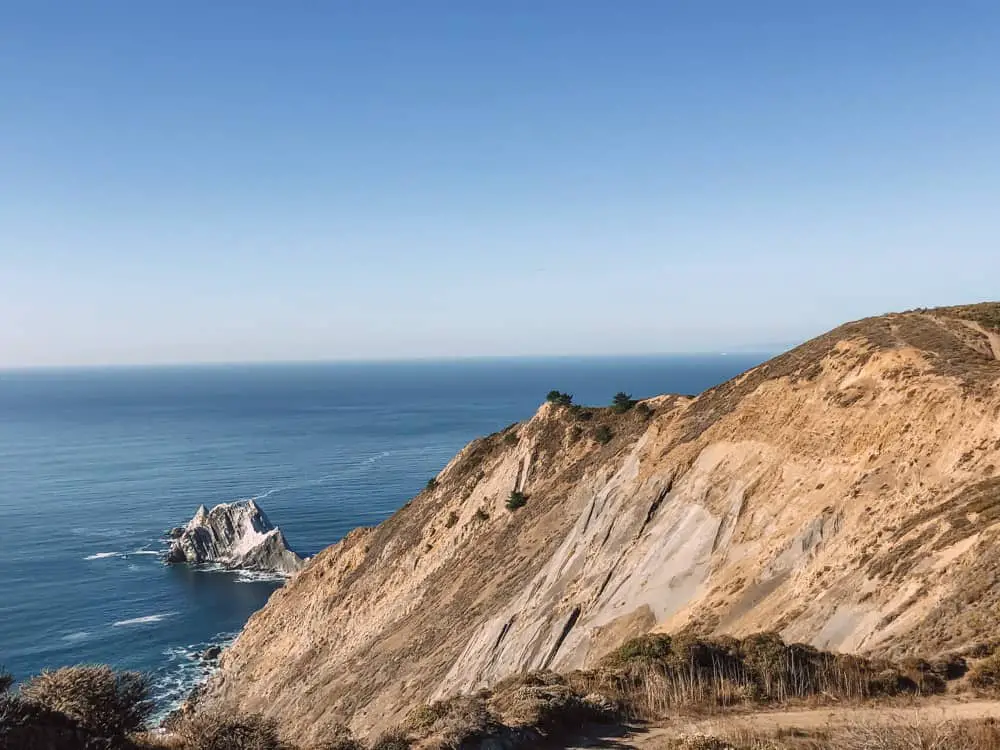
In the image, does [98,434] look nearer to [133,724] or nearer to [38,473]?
[38,473]

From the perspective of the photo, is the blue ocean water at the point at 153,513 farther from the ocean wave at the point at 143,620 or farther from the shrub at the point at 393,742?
the shrub at the point at 393,742

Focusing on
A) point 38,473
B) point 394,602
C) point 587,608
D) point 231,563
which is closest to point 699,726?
point 587,608

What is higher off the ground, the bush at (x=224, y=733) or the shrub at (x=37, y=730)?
the shrub at (x=37, y=730)

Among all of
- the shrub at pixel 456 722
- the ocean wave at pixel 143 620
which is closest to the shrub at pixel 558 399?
the shrub at pixel 456 722

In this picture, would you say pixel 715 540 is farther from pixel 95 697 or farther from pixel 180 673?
pixel 180 673

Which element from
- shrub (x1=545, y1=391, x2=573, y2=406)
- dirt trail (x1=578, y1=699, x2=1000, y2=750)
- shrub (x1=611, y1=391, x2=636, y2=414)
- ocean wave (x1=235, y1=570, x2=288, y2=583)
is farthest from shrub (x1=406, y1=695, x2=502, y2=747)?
ocean wave (x1=235, y1=570, x2=288, y2=583)

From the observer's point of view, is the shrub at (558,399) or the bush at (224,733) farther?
the shrub at (558,399)

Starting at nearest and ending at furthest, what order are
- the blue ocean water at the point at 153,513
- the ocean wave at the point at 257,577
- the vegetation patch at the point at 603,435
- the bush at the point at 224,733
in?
the bush at the point at 224,733
the vegetation patch at the point at 603,435
the blue ocean water at the point at 153,513
the ocean wave at the point at 257,577
